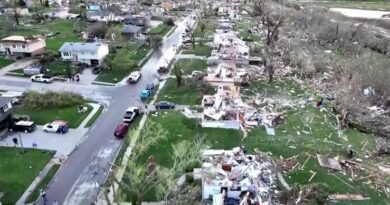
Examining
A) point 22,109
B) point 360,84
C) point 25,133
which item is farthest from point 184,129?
point 360,84

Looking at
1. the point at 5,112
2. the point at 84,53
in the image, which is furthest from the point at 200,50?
the point at 5,112

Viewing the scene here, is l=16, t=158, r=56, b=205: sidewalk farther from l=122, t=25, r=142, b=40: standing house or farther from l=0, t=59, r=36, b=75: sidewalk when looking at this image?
l=122, t=25, r=142, b=40: standing house

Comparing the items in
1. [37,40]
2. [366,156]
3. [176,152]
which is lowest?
[366,156]

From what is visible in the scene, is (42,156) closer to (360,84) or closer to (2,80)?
(2,80)

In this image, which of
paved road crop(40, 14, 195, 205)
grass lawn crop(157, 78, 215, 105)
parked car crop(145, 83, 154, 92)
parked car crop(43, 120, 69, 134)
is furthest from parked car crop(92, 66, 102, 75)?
parked car crop(43, 120, 69, 134)

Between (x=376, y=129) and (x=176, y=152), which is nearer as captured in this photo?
(x=176, y=152)

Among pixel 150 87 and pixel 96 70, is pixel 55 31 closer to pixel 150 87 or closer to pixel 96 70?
pixel 96 70

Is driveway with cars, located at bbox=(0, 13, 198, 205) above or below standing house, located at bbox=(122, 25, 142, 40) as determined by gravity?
below
